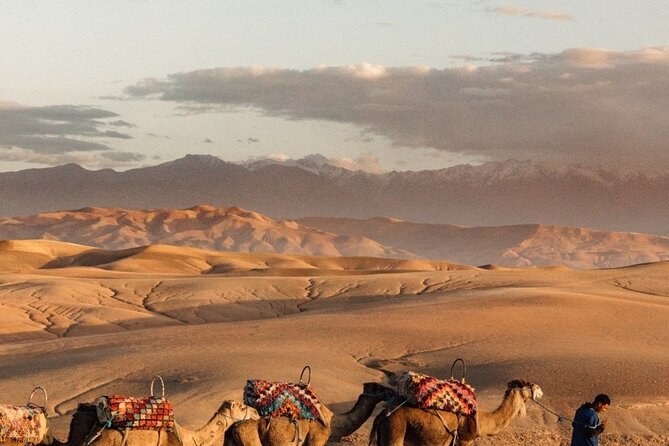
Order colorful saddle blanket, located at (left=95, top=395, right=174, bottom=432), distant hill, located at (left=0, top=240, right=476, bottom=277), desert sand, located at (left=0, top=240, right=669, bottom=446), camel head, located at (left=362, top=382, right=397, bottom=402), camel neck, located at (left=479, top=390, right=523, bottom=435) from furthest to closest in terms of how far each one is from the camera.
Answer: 1. distant hill, located at (left=0, top=240, right=476, bottom=277)
2. desert sand, located at (left=0, top=240, right=669, bottom=446)
3. camel neck, located at (left=479, top=390, right=523, bottom=435)
4. camel head, located at (left=362, top=382, right=397, bottom=402)
5. colorful saddle blanket, located at (left=95, top=395, right=174, bottom=432)

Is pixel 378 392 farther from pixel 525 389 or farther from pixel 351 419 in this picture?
pixel 525 389

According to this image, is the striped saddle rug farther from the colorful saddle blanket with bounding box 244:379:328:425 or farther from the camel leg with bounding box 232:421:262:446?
the colorful saddle blanket with bounding box 244:379:328:425

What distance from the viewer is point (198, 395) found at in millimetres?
19078

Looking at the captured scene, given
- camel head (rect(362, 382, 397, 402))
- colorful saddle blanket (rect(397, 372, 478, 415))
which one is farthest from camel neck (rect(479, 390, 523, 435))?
camel head (rect(362, 382, 397, 402))

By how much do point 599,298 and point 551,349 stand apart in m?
11.6

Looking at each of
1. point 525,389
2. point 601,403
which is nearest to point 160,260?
point 525,389

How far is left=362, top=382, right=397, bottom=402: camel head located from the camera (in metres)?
12.4

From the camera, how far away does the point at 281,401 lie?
38.6 feet

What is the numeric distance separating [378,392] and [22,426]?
418 centimetres

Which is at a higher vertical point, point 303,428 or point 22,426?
point 22,426

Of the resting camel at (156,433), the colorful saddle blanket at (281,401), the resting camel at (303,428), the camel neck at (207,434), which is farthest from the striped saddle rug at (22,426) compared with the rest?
the colorful saddle blanket at (281,401)

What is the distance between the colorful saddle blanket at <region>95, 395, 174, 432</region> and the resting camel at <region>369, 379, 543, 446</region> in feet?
8.43

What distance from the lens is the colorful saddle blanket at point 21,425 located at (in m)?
10.8

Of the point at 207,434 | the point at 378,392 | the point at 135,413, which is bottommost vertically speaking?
the point at 207,434
